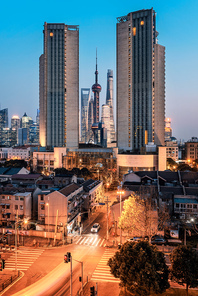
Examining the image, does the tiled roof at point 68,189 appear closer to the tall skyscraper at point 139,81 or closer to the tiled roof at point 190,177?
the tiled roof at point 190,177

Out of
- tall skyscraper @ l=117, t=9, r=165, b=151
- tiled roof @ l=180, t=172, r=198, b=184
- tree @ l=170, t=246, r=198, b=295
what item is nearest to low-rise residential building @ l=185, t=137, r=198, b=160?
tall skyscraper @ l=117, t=9, r=165, b=151

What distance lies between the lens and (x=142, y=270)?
22.0m

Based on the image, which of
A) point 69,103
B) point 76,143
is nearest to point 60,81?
point 69,103

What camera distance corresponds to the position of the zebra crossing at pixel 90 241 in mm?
39625

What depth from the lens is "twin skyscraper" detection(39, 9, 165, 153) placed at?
140125 mm

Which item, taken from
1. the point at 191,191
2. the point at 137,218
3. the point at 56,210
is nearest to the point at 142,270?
the point at 137,218

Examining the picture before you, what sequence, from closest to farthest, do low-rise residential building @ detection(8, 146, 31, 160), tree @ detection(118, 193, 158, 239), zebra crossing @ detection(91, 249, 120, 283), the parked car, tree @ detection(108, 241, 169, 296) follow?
tree @ detection(108, 241, 169, 296) → zebra crossing @ detection(91, 249, 120, 283) → tree @ detection(118, 193, 158, 239) → the parked car → low-rise residential building @ detection(8, 146, 31, 160)

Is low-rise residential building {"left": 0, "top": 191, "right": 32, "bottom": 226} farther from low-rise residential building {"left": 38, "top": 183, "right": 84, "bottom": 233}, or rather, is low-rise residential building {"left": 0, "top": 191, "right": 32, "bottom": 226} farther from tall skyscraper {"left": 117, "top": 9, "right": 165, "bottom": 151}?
tall skyscraper {"left": 117, "top": 9, "right": 165, "bottom": 151}

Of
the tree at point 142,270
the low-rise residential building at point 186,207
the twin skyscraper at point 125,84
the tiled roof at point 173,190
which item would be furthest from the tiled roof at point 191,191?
the twin skyscraper at point 125,84

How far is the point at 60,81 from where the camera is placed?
510 feet

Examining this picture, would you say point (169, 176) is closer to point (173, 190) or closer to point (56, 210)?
point (173, 190)

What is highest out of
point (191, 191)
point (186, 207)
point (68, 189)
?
point (68, 189)

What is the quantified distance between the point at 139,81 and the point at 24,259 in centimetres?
12458

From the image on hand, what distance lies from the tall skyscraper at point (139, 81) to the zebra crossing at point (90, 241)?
339ft
